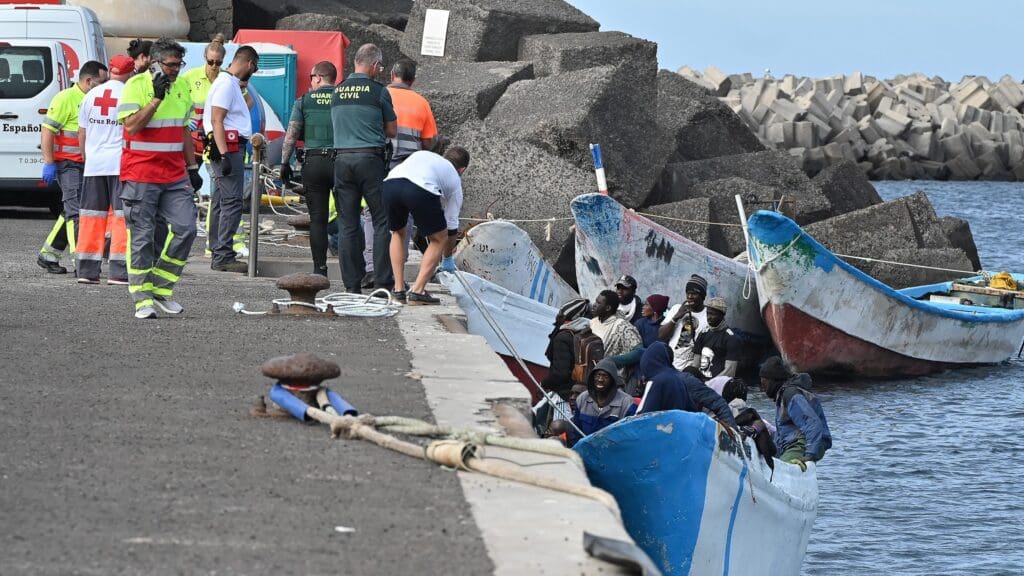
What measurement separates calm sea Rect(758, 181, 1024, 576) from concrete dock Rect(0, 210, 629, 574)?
4651mm

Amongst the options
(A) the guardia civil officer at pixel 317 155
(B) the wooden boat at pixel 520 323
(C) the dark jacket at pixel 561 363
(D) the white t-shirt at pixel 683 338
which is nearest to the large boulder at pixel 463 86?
(B) the wooden boat at pixel 520 323

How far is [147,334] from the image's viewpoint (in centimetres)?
923

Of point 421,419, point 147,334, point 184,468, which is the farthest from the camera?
point 147,334

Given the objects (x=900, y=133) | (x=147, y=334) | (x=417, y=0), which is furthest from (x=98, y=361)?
(x=900, y=133)

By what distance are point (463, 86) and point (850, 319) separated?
684cm

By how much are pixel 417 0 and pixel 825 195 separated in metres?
7.51

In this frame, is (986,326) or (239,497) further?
(986,326)

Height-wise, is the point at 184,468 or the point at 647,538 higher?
the point at 184,468

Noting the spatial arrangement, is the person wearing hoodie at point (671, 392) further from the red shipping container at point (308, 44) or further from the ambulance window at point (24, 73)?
the red shipping container at point (308, 44)

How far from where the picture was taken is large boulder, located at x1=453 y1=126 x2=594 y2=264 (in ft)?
67.5

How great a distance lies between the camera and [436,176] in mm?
10891

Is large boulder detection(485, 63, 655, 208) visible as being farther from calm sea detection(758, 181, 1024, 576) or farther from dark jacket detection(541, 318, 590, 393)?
dark jacket detection(541, 318, 590, 393)

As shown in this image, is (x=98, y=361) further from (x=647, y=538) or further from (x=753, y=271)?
(x=753, y=271)

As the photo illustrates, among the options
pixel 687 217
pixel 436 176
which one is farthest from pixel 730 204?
pixel 436 176
